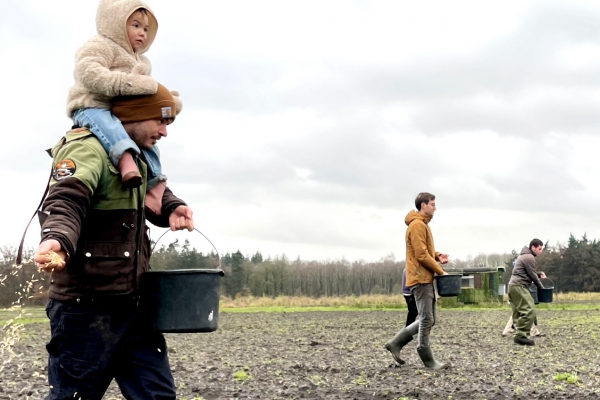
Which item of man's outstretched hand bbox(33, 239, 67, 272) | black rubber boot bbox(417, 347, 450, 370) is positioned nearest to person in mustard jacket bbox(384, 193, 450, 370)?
black rubber boot bbox(417, 347, 450, 370)

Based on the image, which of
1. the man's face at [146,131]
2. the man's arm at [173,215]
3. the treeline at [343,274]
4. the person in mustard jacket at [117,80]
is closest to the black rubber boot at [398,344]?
the man's arm at [173,215]

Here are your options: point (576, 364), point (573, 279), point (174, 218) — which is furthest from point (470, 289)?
point (573, 279)

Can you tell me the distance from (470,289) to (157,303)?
1408 inches

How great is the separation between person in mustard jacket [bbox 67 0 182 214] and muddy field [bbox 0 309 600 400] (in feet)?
5.14

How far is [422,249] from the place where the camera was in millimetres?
9289

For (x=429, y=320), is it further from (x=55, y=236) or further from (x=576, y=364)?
(x=55, y=236)

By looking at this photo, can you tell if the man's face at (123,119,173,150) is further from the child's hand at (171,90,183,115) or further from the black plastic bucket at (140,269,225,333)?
the black plastic bucket at (140,269,225,333)

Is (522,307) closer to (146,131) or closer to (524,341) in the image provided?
(524,341)

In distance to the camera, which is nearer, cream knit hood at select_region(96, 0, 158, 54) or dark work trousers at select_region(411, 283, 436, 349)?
cream knit hood at select_region(96, 0, 158, 54)

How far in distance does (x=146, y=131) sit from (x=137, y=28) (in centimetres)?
57

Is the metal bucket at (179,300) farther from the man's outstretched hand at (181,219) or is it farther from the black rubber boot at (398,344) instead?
the black rubber boot at (398,344)

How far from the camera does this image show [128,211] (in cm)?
353

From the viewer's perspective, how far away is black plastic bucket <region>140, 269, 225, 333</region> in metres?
3.58

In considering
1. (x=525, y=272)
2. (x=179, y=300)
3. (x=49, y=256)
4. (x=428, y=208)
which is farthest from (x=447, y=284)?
(x=49, y=256)
